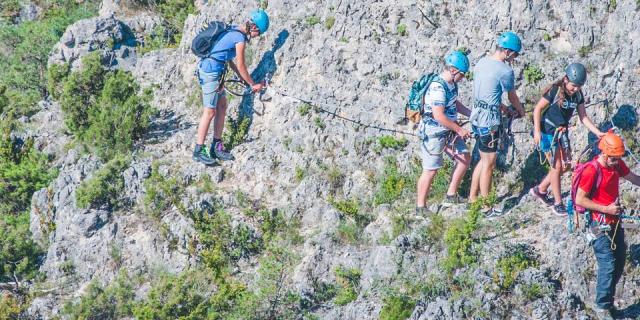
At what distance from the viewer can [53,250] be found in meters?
11.1

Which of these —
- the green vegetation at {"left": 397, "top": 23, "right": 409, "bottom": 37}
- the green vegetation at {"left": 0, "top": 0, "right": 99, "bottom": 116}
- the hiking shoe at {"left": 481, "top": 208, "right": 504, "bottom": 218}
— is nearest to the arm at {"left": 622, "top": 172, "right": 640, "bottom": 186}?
Result: the hiking shoe at {"left": 481, "top": 208, "right": 504, "bottom": 218}

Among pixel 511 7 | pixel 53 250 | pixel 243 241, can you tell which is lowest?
pixel 53 250

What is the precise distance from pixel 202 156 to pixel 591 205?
590 cm

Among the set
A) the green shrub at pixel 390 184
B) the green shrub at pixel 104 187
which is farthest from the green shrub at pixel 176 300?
the green shrub at pixel 390 184

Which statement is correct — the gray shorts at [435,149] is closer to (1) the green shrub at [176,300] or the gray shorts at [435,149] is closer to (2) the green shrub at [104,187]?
(1) the green shrub at [176,300]

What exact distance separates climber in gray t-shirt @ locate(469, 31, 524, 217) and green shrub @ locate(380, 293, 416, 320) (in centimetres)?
173

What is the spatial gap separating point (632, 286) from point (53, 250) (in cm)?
766

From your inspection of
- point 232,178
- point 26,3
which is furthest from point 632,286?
point 26,3

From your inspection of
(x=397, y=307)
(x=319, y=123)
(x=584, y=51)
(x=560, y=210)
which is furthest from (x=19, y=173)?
(x=584, y=51)

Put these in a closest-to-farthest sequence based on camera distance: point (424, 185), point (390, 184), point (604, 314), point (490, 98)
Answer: point (604, 314) < point (490, 98) < point (424, 185) < point (390, 184)

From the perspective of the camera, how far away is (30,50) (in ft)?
54.4

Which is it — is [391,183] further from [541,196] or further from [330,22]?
[330,22]

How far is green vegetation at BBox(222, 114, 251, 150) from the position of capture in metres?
11.9

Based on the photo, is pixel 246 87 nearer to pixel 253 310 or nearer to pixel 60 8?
pixel 253 310
